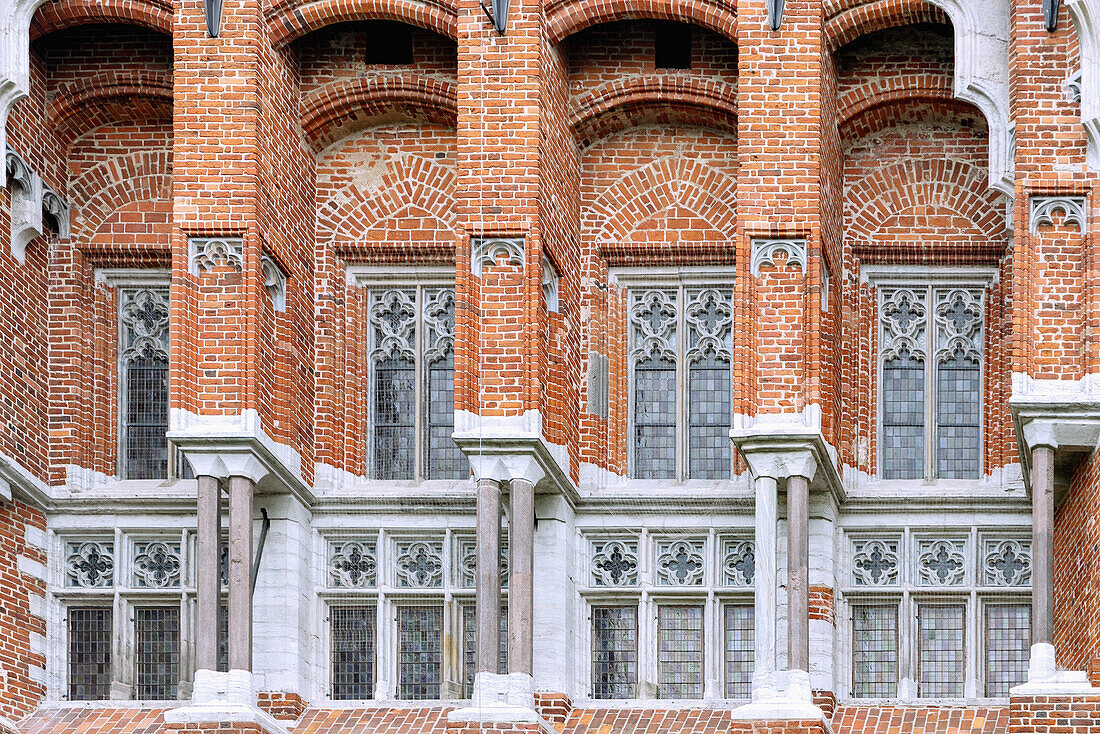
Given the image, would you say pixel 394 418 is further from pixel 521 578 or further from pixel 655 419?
pixel 521 578

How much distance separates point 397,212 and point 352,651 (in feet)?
15.0

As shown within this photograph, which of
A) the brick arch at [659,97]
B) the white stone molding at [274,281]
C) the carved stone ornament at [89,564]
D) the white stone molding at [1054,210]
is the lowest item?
the carved stone ornament at [89,564]

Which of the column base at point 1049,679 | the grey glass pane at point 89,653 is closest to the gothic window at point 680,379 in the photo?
the column base at point 1049,679

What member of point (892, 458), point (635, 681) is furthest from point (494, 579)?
point (892, 458)

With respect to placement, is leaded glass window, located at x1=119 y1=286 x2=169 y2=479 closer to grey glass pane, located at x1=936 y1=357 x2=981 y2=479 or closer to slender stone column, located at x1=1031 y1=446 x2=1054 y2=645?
grey glass pane, located at x1=936 y1=357 x2=981 y2=479

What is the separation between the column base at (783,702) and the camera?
33.1 m

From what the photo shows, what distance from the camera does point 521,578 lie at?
33875mm

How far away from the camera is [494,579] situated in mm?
33781

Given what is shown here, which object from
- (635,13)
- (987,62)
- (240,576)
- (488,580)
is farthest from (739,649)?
(635,13)

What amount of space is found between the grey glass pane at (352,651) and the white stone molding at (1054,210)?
780cm

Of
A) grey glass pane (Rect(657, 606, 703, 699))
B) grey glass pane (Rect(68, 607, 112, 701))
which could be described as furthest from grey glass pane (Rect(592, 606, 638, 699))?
grey glass pane (Rect(68, 607, 112, 701))

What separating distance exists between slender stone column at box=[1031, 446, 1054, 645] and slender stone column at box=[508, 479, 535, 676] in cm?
482

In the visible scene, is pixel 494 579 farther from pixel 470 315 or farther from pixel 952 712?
pixel 952 712

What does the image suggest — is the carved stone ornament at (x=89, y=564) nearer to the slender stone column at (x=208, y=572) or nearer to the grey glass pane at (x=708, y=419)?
the slender stone column at (x=208, y=572)
